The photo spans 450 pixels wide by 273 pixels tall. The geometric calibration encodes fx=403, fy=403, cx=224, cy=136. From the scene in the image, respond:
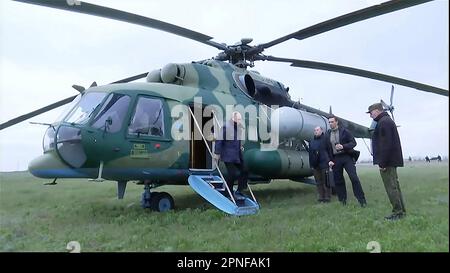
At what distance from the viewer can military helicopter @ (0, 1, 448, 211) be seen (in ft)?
21.4

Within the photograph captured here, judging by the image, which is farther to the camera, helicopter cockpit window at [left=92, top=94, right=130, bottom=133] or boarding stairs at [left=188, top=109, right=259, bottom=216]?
helicopter cockpit window at [left=92, top=94, right=130, bottom=133]

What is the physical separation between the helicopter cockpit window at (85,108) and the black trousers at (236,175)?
2.44m

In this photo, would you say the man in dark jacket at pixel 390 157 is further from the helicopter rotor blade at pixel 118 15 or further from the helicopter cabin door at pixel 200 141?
the helicopter rotor blade at pixel 118 15

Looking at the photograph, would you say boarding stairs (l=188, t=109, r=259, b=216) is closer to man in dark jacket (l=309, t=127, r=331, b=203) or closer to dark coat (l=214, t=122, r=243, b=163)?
dark coat (l=214, t=122, r=243, b=163)

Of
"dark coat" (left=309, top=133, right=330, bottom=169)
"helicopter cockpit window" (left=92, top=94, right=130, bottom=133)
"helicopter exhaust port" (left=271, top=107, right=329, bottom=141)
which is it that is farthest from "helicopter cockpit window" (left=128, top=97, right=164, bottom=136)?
"dark coat" (left=309, top=133, right=330, bottom=169)

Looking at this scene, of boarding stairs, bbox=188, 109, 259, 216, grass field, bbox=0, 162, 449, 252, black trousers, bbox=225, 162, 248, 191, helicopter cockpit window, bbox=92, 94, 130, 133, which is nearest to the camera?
grass field, bbox=0, 162, 449, 252

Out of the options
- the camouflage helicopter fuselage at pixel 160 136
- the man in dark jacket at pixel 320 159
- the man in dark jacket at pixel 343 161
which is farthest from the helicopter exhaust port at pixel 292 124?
the man in dark jacket at pixel 343 161

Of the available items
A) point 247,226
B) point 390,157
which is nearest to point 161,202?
point 247,226

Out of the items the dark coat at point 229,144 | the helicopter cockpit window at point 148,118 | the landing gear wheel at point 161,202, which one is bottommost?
the landing gear wheel at point 161,202

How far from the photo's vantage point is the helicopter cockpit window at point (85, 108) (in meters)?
6.65

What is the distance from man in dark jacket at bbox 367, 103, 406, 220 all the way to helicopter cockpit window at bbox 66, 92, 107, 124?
14.6 feet

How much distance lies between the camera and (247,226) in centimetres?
546

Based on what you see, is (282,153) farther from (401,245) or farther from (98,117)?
(401,245)
